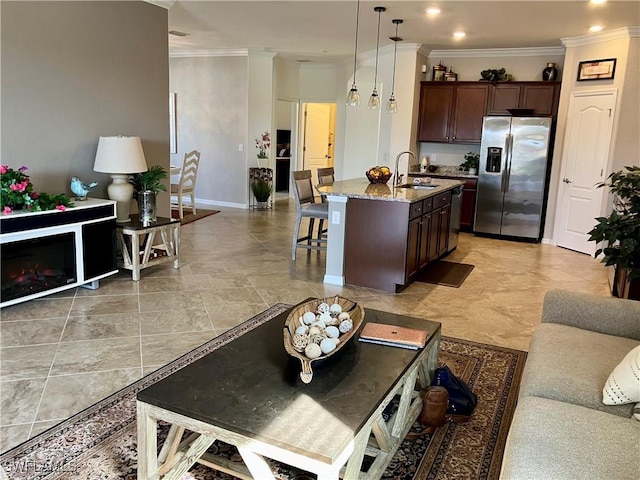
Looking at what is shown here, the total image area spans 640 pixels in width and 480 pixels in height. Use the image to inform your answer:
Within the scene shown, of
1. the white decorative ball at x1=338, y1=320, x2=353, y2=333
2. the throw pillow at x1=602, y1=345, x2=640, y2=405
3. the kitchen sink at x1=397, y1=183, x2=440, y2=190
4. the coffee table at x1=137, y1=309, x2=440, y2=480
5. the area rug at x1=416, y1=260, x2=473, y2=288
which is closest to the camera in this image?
the coffee table at x1=137, y1=309, x2=440, y2=480

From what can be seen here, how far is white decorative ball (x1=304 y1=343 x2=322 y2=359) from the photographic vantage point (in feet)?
6.72

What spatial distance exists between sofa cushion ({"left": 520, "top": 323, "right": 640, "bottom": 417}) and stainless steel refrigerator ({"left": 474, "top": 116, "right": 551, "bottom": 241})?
197 inches

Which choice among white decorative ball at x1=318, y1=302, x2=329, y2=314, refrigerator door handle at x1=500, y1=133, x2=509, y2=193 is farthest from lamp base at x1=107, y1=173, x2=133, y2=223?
refrigerator door handle at x1=500, y1=133, x2=509, y2=193

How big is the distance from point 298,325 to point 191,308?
2034mm

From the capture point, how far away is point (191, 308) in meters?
4.13

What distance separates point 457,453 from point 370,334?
650 millimetres

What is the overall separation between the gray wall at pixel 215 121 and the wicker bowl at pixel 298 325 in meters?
6.95

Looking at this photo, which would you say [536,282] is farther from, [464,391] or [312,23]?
[312,23]

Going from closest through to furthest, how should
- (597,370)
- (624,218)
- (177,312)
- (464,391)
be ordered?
(597,370)
(464,391)
(624,218)
(177,312)

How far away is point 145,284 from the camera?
4727 mm

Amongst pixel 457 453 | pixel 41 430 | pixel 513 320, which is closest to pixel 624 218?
pixel 513 320

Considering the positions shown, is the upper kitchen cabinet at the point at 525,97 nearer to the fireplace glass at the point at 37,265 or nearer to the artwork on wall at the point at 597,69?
the artwork on wall at the point at 597,69

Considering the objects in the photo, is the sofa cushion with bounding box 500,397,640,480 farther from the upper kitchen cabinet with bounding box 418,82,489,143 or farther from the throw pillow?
the upper kitchen cabinet with bounding box 418,82,489,143

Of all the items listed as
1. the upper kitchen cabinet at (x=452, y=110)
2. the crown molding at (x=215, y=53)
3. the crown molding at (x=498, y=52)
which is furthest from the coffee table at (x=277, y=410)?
the crown molding at (x=215, y=53)
